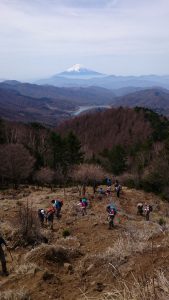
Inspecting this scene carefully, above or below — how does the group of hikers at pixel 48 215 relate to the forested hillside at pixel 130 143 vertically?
above

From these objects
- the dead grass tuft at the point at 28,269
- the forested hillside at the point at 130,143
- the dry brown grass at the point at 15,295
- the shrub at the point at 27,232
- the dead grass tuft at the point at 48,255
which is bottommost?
the forested hillside at the point at 130,143

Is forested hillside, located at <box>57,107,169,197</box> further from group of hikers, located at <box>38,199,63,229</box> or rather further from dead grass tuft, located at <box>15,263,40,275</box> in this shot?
Answer: dead grass tuft, located at <box>15,263,40,275</box>

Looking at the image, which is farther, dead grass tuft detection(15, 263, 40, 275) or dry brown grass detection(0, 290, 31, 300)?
dead grass tuft detection(15, 263, 40, 275)

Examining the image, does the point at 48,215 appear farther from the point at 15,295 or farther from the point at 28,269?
the point at 15,295

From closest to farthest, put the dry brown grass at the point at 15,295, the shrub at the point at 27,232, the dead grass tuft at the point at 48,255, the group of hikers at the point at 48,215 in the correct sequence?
the dry brown grass at the point at 15,295
the dead grass tuft at the point at 48,255
the shrub at the point at 27,232
the group of hikers at the point at 48,215

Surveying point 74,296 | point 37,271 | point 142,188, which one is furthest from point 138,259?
point 142,188

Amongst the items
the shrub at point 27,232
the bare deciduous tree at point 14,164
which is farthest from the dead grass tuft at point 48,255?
the bare deciduous tree at point 14,164

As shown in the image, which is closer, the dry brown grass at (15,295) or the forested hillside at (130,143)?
the dry brown grass at (15,295)

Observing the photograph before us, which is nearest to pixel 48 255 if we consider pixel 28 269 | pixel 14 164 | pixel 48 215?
pixel 28 269

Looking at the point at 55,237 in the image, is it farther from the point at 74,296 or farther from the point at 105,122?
the point at 105,122

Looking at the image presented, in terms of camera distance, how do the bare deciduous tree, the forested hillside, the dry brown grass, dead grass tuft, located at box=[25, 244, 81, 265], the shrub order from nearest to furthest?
the dry brown grass
dead grass tuft, located at box=[25, 244, 81, 265]
the shrub
the bare deciduous tree
the forested hillside

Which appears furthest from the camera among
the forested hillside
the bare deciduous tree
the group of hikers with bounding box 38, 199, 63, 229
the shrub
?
the forested hillside

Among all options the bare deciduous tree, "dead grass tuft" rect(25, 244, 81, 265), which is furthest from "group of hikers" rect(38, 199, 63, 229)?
the bare deciduous tree

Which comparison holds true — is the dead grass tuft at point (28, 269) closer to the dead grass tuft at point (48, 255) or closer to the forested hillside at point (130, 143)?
the dead grass tuft at point (48, 255)
